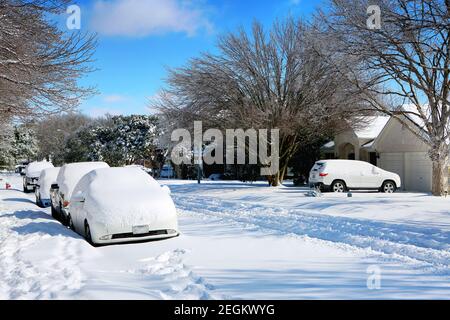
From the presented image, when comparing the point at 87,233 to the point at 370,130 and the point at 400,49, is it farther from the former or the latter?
the point at 370,130

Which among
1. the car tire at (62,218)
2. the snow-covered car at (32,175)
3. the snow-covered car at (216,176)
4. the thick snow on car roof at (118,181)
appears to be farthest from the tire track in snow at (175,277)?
the snow-covered car at (216,176)

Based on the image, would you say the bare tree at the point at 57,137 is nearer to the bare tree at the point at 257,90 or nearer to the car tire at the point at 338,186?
the bare tree at the point at 257,90

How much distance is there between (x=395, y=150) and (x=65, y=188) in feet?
61.7

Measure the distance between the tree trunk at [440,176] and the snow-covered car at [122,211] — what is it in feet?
43.4

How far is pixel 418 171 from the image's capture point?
2362 centimetres

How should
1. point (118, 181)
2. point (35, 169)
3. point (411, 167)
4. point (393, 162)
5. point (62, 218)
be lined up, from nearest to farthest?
1. point (118, 181)
2. point (62, 218)
3. point (411, 167)
4. point (393, 162)
5. point (35, 169)

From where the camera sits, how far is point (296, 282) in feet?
19.8

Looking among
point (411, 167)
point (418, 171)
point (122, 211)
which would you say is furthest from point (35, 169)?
point (418, 171)

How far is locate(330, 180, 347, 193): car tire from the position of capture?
72.6 feet

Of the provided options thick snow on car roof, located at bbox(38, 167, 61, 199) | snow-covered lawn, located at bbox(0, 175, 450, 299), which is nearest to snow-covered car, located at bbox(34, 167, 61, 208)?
thick snow on car roof, located at bbox(38, 167, 61, 199)

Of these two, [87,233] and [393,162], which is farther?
[393,162]

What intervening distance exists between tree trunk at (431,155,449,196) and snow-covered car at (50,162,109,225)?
1375cm

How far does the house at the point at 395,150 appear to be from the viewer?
2327 centimetres

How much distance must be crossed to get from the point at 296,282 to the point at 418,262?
2679mm
